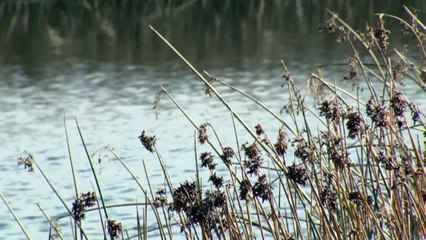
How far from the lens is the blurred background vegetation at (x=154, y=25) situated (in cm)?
1959

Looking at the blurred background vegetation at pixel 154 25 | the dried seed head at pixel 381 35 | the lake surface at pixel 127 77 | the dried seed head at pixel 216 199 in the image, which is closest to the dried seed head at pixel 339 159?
the dried seed head at pixel 216 199

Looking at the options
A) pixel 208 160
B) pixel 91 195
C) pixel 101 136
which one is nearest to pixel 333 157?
pixel 208 160

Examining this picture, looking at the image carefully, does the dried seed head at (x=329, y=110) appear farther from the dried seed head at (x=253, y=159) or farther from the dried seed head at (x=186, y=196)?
the dried seed head at (x=186, y=196)

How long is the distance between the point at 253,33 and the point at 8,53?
450 cm

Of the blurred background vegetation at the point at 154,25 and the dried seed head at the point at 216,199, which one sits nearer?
the dried seed head at the point at 216,199

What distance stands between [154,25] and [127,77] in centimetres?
619

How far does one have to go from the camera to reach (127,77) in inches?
651

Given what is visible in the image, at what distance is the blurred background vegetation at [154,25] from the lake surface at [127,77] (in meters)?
0.04

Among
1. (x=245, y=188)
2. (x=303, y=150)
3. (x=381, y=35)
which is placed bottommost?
(x=245, y=188)

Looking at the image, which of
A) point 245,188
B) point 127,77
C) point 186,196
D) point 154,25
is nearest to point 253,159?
point 245,188

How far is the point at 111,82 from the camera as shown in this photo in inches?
631

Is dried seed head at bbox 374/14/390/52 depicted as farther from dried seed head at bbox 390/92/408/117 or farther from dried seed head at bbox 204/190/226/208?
dried seed head at bbox 204/190/226/208

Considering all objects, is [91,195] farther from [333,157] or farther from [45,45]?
[45,45]

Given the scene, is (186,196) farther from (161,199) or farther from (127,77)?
(127,77)
